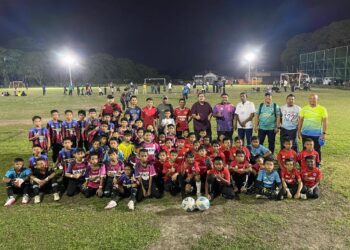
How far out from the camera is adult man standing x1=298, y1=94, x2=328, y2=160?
764 centimetres

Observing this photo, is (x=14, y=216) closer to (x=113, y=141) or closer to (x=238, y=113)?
Answer: (x=113, y=141)

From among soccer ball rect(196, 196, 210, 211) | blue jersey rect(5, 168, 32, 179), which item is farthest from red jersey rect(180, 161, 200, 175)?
blue jersey rect(5, 168, 32, 179)

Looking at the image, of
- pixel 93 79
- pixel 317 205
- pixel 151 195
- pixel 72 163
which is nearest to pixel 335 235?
pixel 317 205

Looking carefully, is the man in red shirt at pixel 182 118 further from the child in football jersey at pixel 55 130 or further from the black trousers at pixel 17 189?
the black trousers at pixel 17 189

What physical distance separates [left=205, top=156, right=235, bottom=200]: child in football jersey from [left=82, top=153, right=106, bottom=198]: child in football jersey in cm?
220

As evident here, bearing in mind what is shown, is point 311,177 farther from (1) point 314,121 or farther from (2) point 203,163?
(2) point 203,163

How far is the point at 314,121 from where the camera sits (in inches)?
303

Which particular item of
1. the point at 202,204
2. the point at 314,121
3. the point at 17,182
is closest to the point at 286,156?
the point at 314,121

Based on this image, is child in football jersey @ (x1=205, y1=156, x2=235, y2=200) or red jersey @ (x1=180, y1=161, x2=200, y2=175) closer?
child in football jersey @ (x1=205, y1=156, x2=235, y2=200)

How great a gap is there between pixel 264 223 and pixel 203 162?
2.12m

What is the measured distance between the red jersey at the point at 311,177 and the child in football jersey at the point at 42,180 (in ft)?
16.7

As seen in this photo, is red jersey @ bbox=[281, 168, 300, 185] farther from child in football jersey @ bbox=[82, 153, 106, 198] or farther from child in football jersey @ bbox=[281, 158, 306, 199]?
child in football jersey @ bbox=[82, 153, 106, 198]

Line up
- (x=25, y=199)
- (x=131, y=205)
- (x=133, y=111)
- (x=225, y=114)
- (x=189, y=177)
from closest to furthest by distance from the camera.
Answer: (x=131, y=205), (x=25, y=199), (x=189, y=177), (x=225, y=114), (x=133, y=111)

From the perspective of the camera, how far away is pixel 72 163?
6.93m
